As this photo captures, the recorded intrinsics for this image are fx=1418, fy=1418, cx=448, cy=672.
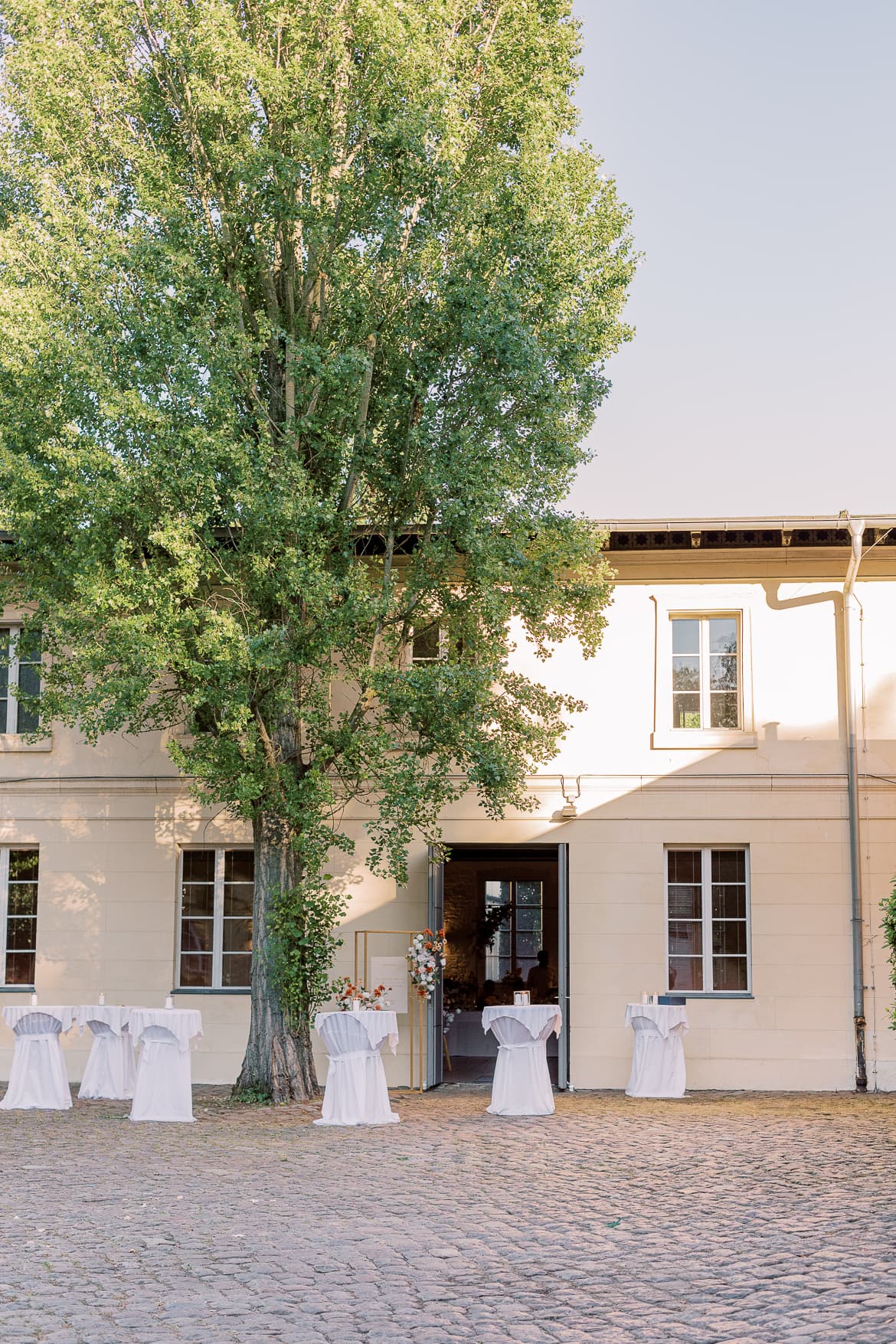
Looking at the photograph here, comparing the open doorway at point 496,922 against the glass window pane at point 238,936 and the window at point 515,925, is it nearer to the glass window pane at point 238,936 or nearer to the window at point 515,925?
the window at point 515,925

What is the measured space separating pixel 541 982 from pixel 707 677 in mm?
5498

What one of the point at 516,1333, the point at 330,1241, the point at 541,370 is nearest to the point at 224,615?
the point at 541,370

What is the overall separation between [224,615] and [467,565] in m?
2.23

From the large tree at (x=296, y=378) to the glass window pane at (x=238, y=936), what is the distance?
202 cm

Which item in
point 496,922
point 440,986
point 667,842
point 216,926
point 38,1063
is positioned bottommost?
point 38,1063

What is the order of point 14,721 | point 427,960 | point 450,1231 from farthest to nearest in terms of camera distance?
point 14,721 → point 427,960 → point 450,1231

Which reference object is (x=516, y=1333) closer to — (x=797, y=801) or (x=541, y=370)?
(x=541, y=370)

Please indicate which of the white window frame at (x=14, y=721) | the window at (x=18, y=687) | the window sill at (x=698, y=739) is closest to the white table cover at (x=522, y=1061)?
the window sill at (x=698, y=739)

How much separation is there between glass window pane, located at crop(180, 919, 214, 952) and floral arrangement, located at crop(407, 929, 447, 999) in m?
2.21

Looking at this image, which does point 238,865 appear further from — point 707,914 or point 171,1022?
point 707,914

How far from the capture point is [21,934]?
14719 mm

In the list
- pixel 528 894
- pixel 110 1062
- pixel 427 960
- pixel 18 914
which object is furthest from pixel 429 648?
pixel 528 894

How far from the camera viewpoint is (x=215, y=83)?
11.5 metres

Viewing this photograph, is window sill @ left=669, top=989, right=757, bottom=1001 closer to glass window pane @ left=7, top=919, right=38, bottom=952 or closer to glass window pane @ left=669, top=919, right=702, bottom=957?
glass window pane @ left=669, top=919, right=702, bottom=957
